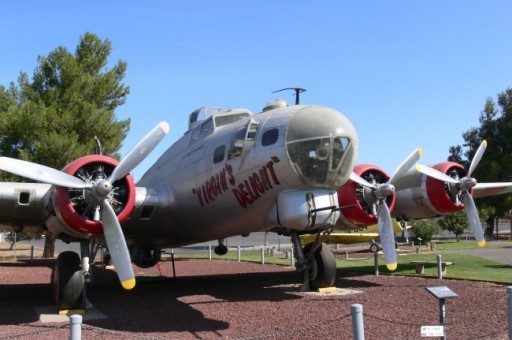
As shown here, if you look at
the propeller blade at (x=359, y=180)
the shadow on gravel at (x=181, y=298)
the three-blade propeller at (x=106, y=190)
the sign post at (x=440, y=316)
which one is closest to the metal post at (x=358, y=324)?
the sign post at (x=440, y=316)

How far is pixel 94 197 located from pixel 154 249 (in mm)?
A: 6928

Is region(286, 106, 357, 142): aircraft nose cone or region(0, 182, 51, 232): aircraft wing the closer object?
region(286, 106, 357, 142): aircraft nose cone

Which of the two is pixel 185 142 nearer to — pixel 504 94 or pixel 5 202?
pixel 5 202

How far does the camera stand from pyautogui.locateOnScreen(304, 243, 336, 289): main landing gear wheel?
12320mm

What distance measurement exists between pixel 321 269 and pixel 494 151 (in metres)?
44.9

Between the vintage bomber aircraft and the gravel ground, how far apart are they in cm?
94

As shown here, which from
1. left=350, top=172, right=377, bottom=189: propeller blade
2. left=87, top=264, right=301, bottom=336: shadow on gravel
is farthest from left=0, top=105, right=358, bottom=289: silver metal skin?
left=350, top=172, right=377, bottom=189: propeller blade

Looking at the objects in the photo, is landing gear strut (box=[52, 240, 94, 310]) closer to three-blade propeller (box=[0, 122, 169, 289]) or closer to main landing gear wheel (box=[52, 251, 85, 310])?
main landing gear wheel (box=[52, 251, 85, 310])

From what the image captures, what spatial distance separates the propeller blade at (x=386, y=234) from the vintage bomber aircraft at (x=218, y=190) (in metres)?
1.42

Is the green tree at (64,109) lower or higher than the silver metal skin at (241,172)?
higher

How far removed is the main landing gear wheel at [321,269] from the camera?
12.3 metres

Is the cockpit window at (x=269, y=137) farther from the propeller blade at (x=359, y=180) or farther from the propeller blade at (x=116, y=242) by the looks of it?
the propeller blade at (x=359, y=180)

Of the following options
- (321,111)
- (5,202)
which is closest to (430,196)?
(321,111)

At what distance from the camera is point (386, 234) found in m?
11.9
